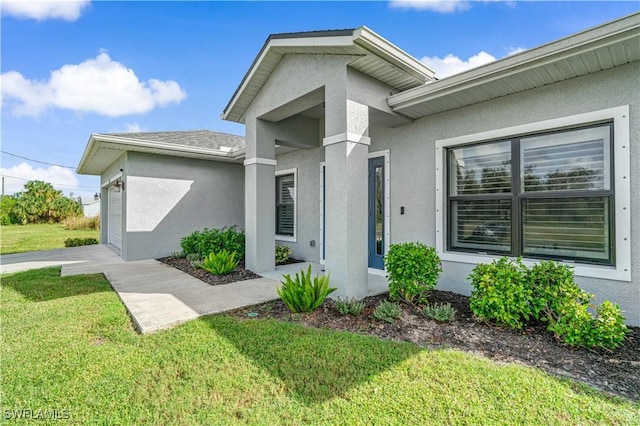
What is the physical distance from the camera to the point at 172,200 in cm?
1023

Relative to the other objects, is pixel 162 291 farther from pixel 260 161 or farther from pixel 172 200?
pixel 172 200

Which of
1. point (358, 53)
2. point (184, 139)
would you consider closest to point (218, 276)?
point (358, 53)

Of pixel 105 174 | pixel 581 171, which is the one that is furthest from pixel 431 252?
pixel 105 174

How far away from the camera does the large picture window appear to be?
4199 millimetres

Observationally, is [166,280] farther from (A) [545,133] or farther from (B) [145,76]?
(B) [145,76]

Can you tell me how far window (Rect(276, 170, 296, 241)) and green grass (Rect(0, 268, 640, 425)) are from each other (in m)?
5.75

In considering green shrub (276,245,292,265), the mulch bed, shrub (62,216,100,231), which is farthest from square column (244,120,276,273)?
shrub (62,216,100,231)

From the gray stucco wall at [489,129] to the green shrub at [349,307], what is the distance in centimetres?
211

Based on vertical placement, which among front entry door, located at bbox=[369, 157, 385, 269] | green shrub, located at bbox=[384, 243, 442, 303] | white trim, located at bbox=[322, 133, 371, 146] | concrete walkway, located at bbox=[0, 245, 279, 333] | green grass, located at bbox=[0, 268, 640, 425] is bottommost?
green grass, located at bbox=[0, 268, 640, 425]

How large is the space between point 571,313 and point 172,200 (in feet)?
34.9

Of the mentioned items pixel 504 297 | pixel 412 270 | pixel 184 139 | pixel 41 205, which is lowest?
pixel 504 297

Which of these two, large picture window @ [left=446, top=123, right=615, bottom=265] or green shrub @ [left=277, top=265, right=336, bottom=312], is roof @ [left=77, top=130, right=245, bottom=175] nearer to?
green shrub @ [left=277, top=265, right=336, bottom=312]

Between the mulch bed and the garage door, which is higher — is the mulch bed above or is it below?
below

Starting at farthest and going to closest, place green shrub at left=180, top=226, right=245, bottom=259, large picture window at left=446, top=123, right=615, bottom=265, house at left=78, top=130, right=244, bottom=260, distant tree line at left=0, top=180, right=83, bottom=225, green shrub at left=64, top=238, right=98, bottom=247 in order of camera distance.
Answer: distant tree line at left=0, top=180, right=83, bottom=225 → green shrub at left=64, top=238, right=98, bottom=247 → house at left=78, top=130, right=244, bottom=260 → green shrub at left=180, top=226, right=245, bottom=259 → large picture window at left=446, top=123, right=615, bottom=265
